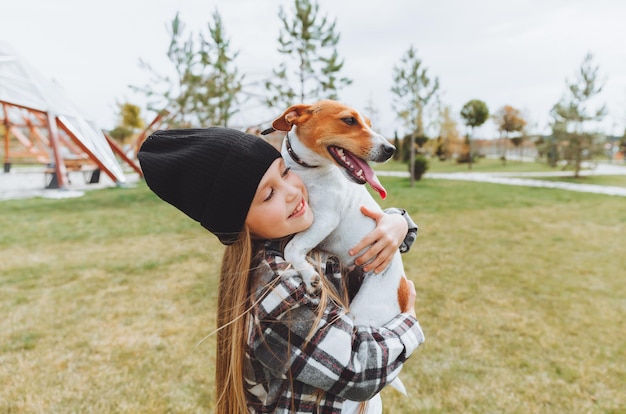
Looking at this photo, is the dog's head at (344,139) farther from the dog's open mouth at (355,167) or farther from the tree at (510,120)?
the tree at (510,120)

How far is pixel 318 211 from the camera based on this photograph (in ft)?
4.34

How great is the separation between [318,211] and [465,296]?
4501 millimetres

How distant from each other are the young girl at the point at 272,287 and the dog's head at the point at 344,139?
15cm

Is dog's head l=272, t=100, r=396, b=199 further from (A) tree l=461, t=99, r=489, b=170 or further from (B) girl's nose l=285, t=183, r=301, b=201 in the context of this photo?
(A) tree l=461, t=99, r=489, b=170

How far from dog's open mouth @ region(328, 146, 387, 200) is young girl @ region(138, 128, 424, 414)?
0.15 metres

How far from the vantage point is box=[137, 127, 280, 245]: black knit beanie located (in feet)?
3.88

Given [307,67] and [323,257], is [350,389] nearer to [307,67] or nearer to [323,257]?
[323,257]

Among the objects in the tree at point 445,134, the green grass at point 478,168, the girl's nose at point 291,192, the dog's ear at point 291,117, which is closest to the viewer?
the girl's nose at point 291,192

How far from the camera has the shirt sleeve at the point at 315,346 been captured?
3.64ft

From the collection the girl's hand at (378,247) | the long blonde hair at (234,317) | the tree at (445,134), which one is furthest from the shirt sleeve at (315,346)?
the tree at (445,134)

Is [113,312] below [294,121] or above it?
below

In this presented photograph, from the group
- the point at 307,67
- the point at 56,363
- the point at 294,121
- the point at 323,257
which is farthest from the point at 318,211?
the point at 307,67

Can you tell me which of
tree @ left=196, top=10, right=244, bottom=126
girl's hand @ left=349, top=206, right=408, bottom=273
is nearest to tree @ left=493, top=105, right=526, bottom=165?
tree @ left=196, top=10, right=244, bottom=126

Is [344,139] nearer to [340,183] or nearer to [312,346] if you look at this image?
[340,183]
